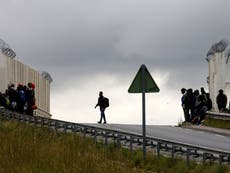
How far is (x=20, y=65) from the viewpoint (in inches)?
1940

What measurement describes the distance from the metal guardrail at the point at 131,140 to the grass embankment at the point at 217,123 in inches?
389

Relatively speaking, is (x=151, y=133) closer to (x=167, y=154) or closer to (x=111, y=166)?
(x=167, y=154)

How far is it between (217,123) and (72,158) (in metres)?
19.5

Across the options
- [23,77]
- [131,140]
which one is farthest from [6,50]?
[131,140]

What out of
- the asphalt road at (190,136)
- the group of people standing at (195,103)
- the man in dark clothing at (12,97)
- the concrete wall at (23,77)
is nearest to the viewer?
the asphalt road at (190,136)

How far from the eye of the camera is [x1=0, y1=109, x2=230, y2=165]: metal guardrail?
20748 millimetres

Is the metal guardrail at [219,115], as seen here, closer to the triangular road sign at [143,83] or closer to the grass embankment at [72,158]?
the grass embankment at [72,158]

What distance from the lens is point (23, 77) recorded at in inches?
1992

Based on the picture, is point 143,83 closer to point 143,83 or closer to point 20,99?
point 143,83

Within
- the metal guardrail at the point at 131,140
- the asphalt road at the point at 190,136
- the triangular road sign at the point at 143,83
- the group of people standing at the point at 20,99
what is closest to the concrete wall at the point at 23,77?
the group of people standing at the point at 20,99

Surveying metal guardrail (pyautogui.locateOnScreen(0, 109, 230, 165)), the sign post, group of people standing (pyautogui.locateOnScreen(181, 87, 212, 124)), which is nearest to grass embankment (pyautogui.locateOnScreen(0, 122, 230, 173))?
metal guardrail (pyautogui.locateOnScreen(0, 109, 230, 165))

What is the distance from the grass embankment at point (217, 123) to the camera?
37.9 meters

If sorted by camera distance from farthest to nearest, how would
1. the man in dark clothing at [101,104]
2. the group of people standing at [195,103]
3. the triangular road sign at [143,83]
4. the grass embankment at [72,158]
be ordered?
1. the man in dark clothing at [101,104]
2. the group of people standing at [195,103]
3. the triangular road sign at [143,83]
4. the grass embankment at [72,158]

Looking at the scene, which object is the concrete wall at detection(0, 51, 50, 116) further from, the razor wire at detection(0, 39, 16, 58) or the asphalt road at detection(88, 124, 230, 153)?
the asphalt road at detection(88, 124, 230, 153)
